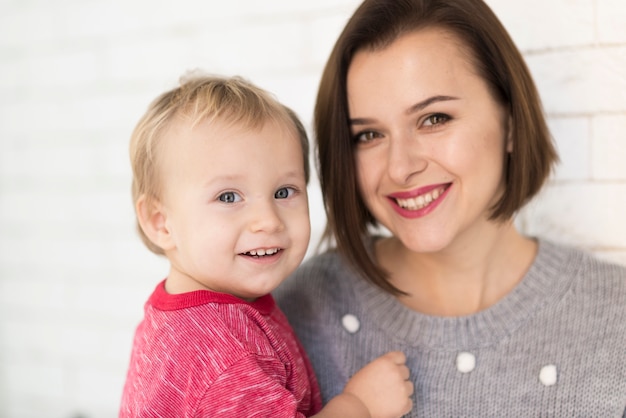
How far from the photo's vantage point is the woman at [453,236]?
1.45m

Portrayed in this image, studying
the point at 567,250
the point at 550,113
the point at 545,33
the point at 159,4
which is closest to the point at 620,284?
the point at 567,250

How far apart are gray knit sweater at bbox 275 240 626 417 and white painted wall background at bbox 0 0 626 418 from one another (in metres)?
0.25

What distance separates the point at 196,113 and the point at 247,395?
1.55ft

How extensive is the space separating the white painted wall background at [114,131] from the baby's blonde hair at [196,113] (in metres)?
0.66

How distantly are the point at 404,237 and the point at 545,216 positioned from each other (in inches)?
18.2

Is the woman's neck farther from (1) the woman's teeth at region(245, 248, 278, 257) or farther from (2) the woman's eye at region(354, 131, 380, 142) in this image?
(1) the woman's teeth at region(245, 248, 278, 257)

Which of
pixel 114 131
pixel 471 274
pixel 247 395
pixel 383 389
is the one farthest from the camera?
pixel 114 131

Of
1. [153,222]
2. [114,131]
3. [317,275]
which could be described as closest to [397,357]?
[317,275]

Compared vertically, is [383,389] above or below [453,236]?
below

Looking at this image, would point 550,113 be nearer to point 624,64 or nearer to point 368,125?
point 624,64

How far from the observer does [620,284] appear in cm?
154

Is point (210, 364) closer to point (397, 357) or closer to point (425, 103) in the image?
point (397, 357)

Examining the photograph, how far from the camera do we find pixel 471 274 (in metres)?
1.65

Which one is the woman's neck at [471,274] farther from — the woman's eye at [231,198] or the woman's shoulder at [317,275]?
the woman's eye at [231,198]
